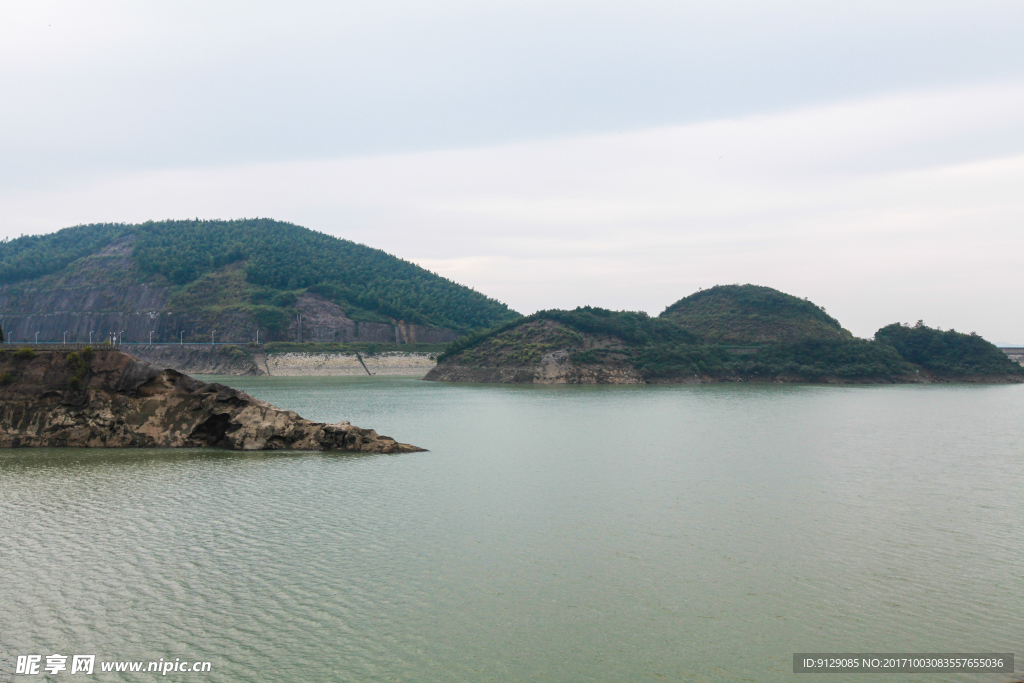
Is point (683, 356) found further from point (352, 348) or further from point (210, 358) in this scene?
point (210, 358)

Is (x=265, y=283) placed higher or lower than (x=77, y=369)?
higher

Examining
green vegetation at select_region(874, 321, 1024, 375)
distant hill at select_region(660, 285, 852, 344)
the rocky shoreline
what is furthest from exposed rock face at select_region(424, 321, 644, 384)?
green vegetation at select_region(874, 321, 1024, 375)

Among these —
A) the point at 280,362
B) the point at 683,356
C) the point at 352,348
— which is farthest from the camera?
the point at 352,348

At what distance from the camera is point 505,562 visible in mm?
17328

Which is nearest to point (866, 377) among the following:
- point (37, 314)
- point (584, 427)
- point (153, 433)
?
point (584, 427)

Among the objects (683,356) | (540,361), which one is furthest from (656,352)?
(540,361)

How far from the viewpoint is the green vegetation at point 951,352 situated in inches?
4980

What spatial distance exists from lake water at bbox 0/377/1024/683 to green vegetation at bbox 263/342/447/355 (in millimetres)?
111674

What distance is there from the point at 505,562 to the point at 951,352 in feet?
447

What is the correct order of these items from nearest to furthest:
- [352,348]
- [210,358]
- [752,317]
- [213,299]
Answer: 1. [210,358]
2. [352,348]
3. [752,317]
4. [213,299]

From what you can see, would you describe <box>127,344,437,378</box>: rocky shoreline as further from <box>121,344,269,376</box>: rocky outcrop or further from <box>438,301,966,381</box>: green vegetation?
<box>438,301,966,381</box>: green vegetation

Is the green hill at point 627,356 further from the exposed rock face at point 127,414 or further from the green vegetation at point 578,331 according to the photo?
the exposed rock face at point 127,414

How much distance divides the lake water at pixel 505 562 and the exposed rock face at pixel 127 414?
1763mm

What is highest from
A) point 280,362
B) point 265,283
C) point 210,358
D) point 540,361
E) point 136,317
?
point 265,283
